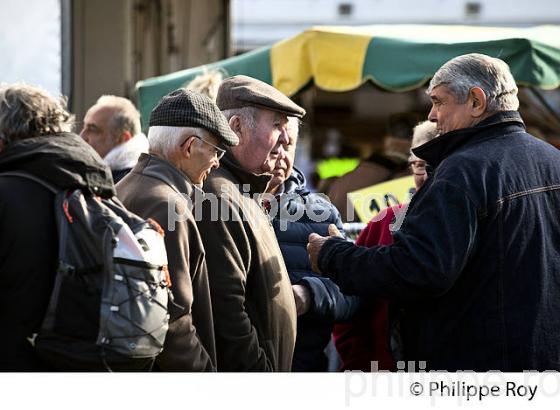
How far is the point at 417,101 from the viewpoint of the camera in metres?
20.6

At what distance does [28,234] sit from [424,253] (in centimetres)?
135

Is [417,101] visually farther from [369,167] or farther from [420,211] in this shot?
[420,211]

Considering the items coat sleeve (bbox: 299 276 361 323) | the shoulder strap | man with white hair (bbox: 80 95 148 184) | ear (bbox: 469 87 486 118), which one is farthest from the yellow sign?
the shoulder strap

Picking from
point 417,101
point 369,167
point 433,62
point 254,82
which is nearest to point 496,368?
point 254,82

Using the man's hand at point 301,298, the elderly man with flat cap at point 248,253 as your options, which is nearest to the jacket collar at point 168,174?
the elderly man with flat cap at point 248,253

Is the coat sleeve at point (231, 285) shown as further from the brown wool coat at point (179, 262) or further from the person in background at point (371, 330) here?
the person in background at point (371, 330)

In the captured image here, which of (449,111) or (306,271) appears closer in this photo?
(449,111)

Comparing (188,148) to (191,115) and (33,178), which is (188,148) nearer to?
(191,115)

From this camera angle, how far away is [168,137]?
12.1ft

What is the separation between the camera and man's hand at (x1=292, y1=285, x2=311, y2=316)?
14.1 feet

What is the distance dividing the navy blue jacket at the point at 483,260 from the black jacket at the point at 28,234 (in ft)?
3.81

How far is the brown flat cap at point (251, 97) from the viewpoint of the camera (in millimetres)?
4211

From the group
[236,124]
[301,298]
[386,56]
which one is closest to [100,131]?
[386,56]

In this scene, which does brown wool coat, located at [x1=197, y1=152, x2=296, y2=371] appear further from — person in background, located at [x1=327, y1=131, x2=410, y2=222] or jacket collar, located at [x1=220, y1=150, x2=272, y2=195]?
person in background, located at [x1=327, y1=131, x2=410, y2=222]
